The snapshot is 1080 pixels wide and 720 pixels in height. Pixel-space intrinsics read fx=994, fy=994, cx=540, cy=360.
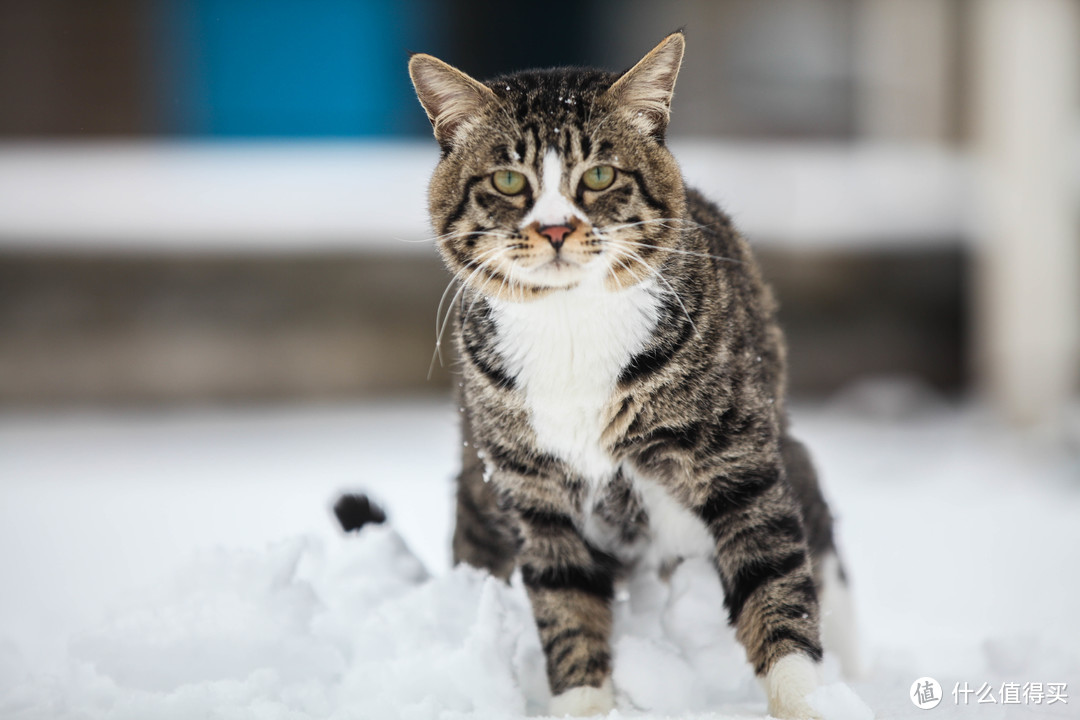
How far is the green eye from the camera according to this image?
64.6 inches

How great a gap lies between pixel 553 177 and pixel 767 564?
0.73 m

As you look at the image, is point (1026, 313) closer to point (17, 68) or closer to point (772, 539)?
point (772, 539)

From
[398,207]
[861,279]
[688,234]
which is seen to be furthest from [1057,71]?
[688,234]

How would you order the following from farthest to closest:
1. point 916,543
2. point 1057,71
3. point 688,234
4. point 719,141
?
point 719,141
point 1057,71
point 916,543
point 688,234

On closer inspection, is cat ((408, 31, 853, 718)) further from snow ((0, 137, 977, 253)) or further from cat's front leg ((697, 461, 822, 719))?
snow ((0, 137, 977, 253))

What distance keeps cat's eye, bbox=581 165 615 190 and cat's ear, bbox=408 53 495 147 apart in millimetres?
243

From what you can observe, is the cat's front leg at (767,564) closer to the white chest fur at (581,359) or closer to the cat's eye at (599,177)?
the white chest fur at (581,359)

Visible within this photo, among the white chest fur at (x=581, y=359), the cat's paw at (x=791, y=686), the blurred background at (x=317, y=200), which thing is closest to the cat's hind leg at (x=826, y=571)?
the cat's paw at (x=791, y=686)

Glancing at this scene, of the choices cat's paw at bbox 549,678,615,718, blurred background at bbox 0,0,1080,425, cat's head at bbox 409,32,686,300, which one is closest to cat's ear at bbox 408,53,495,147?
cat's head at bbox 409,32,686,300

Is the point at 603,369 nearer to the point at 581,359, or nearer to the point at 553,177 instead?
the point at 581,359

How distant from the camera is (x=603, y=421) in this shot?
5.41 ft

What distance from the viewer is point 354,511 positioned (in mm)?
2133

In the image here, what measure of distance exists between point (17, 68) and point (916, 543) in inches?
198

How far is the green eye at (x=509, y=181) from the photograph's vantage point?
1640mm
